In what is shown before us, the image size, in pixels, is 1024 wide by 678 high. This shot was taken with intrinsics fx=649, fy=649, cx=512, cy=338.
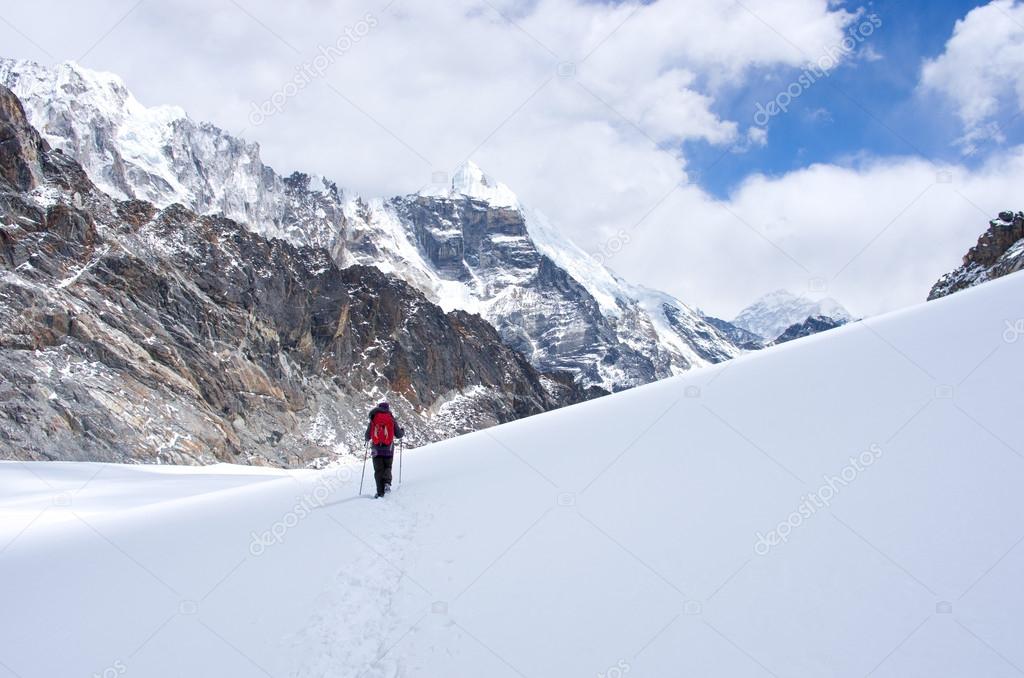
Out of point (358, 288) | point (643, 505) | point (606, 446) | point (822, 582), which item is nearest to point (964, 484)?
point (822, 582)

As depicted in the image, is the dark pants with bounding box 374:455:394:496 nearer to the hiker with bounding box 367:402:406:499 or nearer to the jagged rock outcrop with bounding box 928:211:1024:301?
the hiker with bounding box 367:402:406:499

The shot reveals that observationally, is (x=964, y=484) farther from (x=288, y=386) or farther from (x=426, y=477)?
(x=288, y=386)

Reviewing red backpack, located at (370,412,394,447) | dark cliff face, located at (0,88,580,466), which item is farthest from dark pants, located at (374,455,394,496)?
dark cliff face, located at (0,88,580,466)

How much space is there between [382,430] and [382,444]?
362 mm

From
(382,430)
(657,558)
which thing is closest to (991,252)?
(382,430)

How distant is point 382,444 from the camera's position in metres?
12.0

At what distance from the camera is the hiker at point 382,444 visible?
1176cm

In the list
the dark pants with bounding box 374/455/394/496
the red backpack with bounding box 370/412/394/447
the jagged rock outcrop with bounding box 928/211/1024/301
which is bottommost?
the dark pants with bounding box 374/455/394/496

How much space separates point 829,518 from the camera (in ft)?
18.4

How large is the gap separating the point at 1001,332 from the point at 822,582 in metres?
6.06

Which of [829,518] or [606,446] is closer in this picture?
[829,518]

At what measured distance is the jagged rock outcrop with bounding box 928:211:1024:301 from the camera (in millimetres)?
75950

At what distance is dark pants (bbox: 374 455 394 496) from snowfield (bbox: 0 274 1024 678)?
0.96 m

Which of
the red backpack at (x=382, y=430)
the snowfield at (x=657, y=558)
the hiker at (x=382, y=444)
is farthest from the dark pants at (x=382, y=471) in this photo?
the snowfield at (x=657, y=558)
